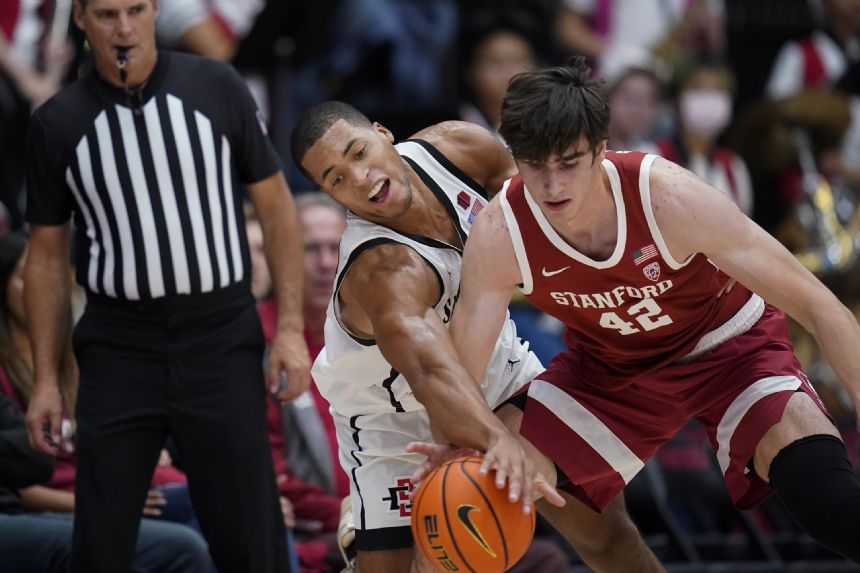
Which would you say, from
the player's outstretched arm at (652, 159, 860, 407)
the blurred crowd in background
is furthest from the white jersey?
the blurred crowd in background

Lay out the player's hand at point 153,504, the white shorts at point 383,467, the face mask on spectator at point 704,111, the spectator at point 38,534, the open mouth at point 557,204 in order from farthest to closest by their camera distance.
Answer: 1. the face mask on spectator at point 704,111
2. the player's hand at point 153,504
3. the spectator at point 38,534
4. the white shorts at point 383,467
5. the open mouth at point 557,204

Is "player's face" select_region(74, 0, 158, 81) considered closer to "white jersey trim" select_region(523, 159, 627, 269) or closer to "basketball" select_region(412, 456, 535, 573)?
"white jersey trim" select_region(523, 159, 627, 269)

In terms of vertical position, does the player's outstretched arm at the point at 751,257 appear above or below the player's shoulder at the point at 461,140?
below

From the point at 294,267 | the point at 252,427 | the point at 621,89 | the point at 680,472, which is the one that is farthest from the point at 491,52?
the point at 252,427

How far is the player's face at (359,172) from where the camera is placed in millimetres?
4152

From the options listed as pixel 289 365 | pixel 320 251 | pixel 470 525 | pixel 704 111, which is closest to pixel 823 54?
pixel 704 111

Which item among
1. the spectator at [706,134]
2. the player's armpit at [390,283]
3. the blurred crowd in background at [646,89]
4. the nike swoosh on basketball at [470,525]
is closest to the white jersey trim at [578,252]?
the player's armpit at [390,283]

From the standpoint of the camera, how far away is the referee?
4.52m

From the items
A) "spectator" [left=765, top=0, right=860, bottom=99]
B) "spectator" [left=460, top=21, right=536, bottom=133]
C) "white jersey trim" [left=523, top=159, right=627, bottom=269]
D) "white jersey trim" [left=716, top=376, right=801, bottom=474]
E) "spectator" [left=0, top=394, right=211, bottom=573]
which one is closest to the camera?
"white jersey trim" [left=523, top=159, right=627, bottom=269]

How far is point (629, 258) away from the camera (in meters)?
Answer: 3.90

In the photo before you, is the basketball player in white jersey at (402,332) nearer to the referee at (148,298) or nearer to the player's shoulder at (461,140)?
the player's shoulder at (461,140)

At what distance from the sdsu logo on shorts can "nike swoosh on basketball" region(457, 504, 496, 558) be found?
2.28ft

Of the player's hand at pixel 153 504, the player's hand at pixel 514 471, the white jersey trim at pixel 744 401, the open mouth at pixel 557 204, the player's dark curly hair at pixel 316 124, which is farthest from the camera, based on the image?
the player's hand at pixel 153 504

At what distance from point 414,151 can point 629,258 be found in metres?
0.91
